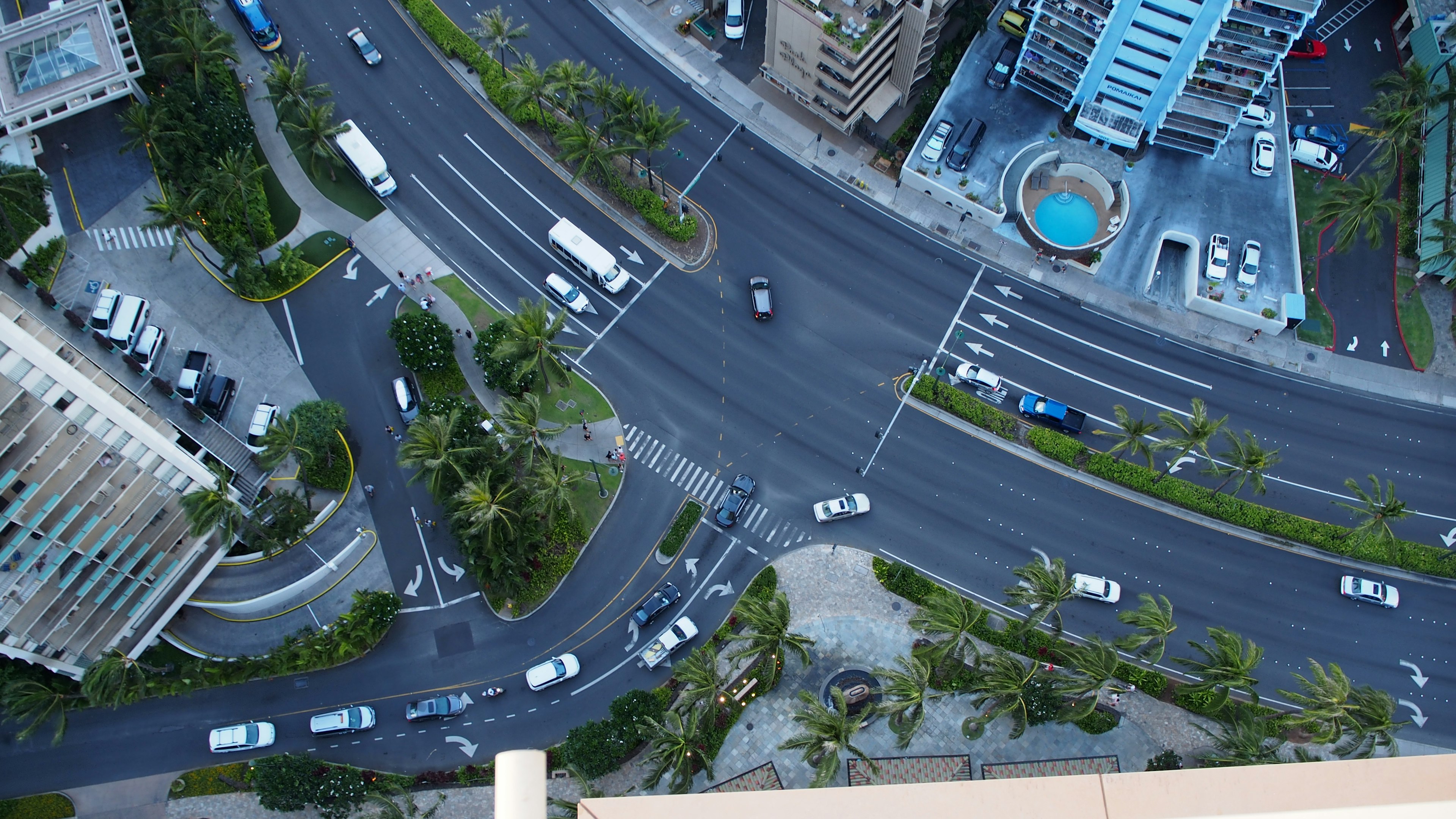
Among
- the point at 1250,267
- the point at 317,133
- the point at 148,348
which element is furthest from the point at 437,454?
the point at 1250,267

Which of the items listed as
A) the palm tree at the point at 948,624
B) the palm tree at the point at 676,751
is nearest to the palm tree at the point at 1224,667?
the palm tree at the point at 948,624

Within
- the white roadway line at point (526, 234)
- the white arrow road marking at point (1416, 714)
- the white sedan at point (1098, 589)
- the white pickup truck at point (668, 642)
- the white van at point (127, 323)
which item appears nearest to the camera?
the white arrow road marking at point (1416, 714)

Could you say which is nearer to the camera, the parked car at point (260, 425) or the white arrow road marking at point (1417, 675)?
the white arrow road marking at point (1417, 675)

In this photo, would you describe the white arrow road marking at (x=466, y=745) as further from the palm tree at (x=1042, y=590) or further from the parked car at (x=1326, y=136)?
the parked car at (x=1326, y=136)

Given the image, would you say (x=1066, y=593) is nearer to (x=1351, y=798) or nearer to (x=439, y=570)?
(x=1351, y=798)

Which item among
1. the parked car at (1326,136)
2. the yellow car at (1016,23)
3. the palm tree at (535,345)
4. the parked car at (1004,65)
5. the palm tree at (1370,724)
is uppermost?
the parked car at (1326,136)
